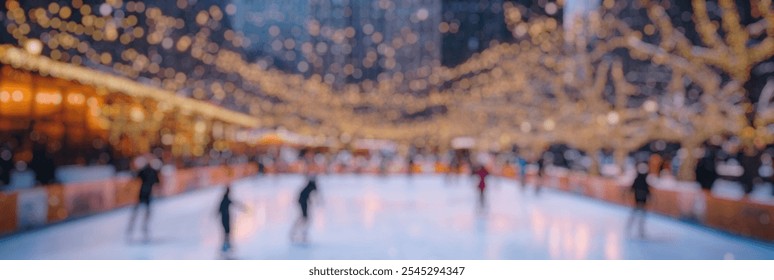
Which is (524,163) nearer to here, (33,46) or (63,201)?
(63,201)

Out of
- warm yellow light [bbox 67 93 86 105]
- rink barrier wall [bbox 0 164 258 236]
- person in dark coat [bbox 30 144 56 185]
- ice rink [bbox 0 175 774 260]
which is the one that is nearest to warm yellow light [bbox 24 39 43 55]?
person in dark coat [bbox 30 144 56 185]

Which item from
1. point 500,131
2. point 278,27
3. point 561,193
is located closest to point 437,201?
point 561,193

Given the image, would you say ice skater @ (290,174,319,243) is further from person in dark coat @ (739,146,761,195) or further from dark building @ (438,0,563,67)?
dark building @ (438,0,563,67)

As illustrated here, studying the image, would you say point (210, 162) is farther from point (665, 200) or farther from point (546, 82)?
point (665, 200)

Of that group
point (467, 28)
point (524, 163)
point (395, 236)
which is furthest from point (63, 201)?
point (467, 28)

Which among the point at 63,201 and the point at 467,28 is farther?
the point at 467,28

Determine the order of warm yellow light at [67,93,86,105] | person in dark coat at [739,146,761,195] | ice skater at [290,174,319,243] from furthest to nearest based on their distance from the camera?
warm yellow light at [67,93,86,105], person in dark coat at [739,146,761,195], ice skater at [290,174,319,243]

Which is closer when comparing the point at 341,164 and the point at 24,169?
the point at 24,169
